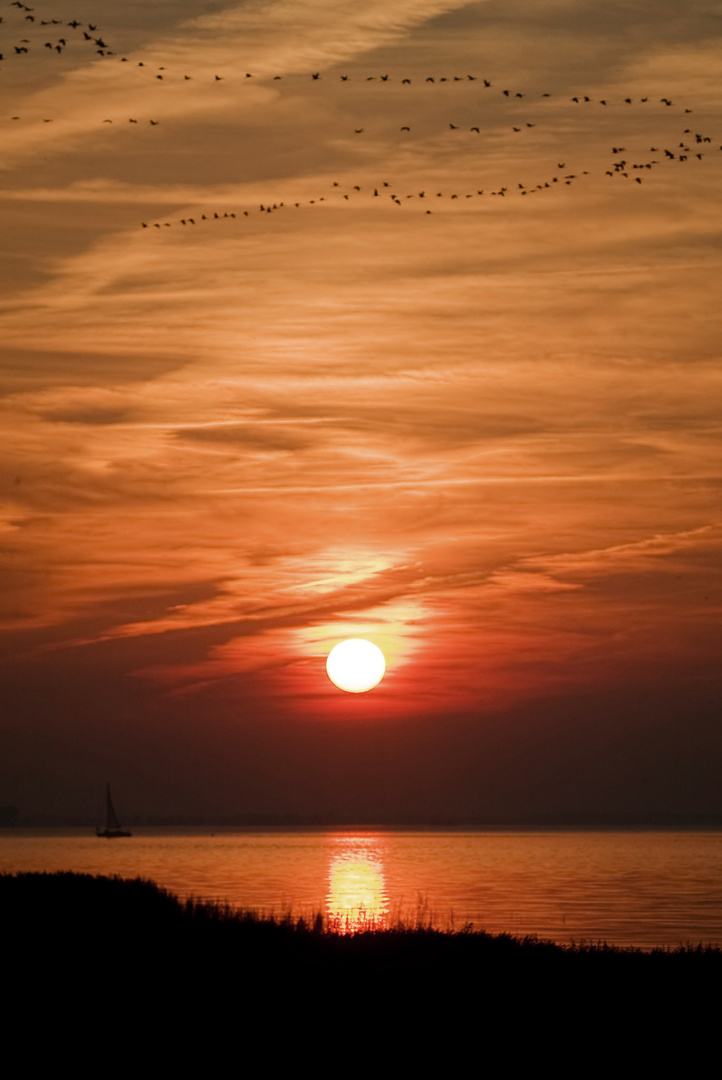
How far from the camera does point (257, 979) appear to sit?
28.7m

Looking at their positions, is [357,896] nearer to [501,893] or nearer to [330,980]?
[501,893]

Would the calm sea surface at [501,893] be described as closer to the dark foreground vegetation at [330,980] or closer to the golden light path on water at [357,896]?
the golden light path on water at [357,896]

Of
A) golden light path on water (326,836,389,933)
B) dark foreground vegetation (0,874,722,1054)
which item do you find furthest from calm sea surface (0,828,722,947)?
dark foreground vegetation (0,874,722,1054)

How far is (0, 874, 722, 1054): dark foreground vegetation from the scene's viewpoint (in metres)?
25.2

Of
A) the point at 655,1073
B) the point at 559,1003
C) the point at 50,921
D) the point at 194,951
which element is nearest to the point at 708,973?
the point at 559,1003

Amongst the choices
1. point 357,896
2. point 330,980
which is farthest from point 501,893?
point 330,980

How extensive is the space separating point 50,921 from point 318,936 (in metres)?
7.84

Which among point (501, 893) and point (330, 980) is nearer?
point (330, 980)

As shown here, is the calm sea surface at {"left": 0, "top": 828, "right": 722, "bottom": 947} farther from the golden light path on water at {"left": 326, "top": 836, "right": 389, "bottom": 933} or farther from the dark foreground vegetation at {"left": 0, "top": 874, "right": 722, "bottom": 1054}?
the dark foreground vegetation at {"left": 0, "top": 874, "right": 722, "bottom": 1054}

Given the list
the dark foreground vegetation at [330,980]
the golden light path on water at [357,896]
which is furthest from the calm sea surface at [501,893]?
the dark foreground vegetation at [330,980]

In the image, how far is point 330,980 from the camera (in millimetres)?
29422

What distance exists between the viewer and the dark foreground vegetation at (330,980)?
25156mm

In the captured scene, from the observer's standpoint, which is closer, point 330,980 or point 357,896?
point 330,980

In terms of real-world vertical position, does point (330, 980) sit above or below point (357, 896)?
below
